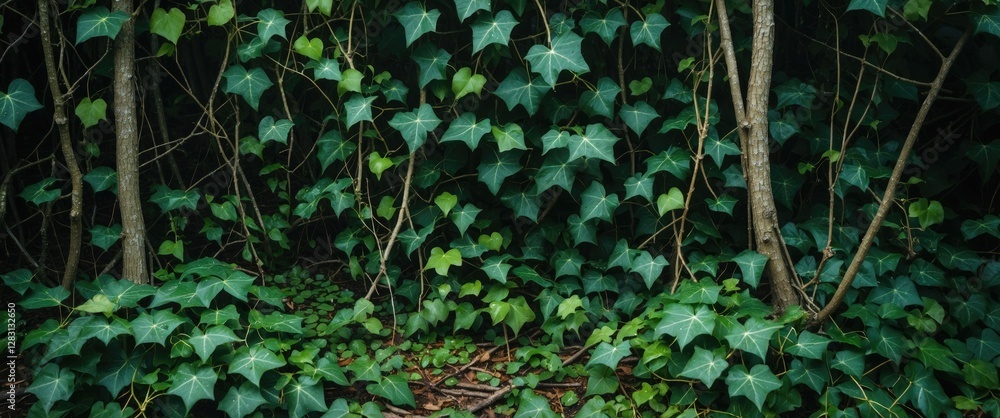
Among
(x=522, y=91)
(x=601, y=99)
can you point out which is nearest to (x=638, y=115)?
(x=601, y=99)

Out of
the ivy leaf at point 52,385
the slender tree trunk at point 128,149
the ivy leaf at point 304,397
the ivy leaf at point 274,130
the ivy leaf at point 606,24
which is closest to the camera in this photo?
the ivy leaf at point 52,385

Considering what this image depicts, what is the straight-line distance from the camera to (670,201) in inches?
133

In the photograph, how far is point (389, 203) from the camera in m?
3.71

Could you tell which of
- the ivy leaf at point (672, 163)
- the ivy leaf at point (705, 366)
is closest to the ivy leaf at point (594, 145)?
the ivy leaf at point (672, 163)

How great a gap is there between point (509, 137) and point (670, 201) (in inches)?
31.0

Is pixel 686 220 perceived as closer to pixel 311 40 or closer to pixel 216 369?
pixel 311 40

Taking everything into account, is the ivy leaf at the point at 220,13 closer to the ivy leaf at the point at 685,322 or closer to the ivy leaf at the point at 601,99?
the ivy leaf at the point at 601,99

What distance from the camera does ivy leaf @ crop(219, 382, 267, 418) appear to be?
9.65 ft

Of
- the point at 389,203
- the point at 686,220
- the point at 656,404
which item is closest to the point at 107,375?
the point at 389,203

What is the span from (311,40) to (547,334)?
1807 mm

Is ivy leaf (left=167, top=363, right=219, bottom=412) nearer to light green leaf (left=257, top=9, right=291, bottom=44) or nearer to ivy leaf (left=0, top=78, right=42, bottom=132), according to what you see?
ivy leaf (left=0, top=78, right=42, bottom=132)

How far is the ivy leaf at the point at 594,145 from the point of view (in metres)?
3.32

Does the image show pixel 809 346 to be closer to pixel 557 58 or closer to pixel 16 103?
Answer: pixel 557 58

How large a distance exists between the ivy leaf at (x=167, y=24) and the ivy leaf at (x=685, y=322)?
2.49 m
